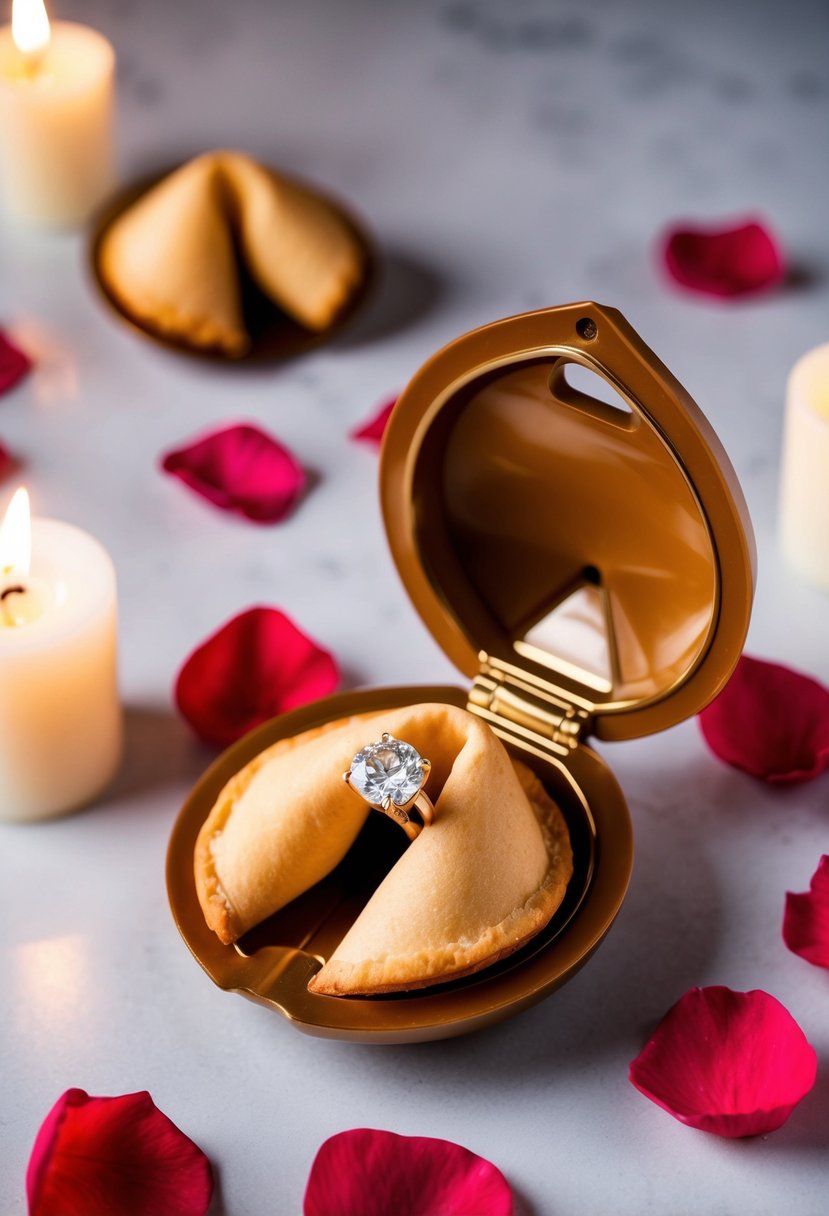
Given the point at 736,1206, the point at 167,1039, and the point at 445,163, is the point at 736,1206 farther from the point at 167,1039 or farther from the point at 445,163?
the point at 445,163

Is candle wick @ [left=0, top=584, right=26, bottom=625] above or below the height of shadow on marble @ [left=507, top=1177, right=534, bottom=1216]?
above

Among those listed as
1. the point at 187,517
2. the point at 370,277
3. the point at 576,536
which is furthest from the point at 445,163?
the point at 576,536

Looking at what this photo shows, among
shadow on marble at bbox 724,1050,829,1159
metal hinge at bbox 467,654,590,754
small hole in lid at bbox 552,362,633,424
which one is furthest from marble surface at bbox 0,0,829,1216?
small hole in lid at bbox 552,362,633,424

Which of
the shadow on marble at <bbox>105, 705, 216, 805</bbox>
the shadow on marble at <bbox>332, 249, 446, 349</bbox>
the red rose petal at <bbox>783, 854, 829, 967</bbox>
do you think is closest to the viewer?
the red rose petal at <bbox>783, 854, 829, 967</bbox>

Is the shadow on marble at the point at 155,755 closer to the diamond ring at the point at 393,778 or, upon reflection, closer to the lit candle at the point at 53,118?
the diamond ring at the point at 393,778

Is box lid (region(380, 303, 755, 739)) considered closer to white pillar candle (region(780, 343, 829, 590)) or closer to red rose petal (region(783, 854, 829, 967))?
red rose petal (region(783, 854, 829, 967))

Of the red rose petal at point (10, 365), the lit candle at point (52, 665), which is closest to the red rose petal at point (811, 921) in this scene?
the lit candle at point (52, 665)
